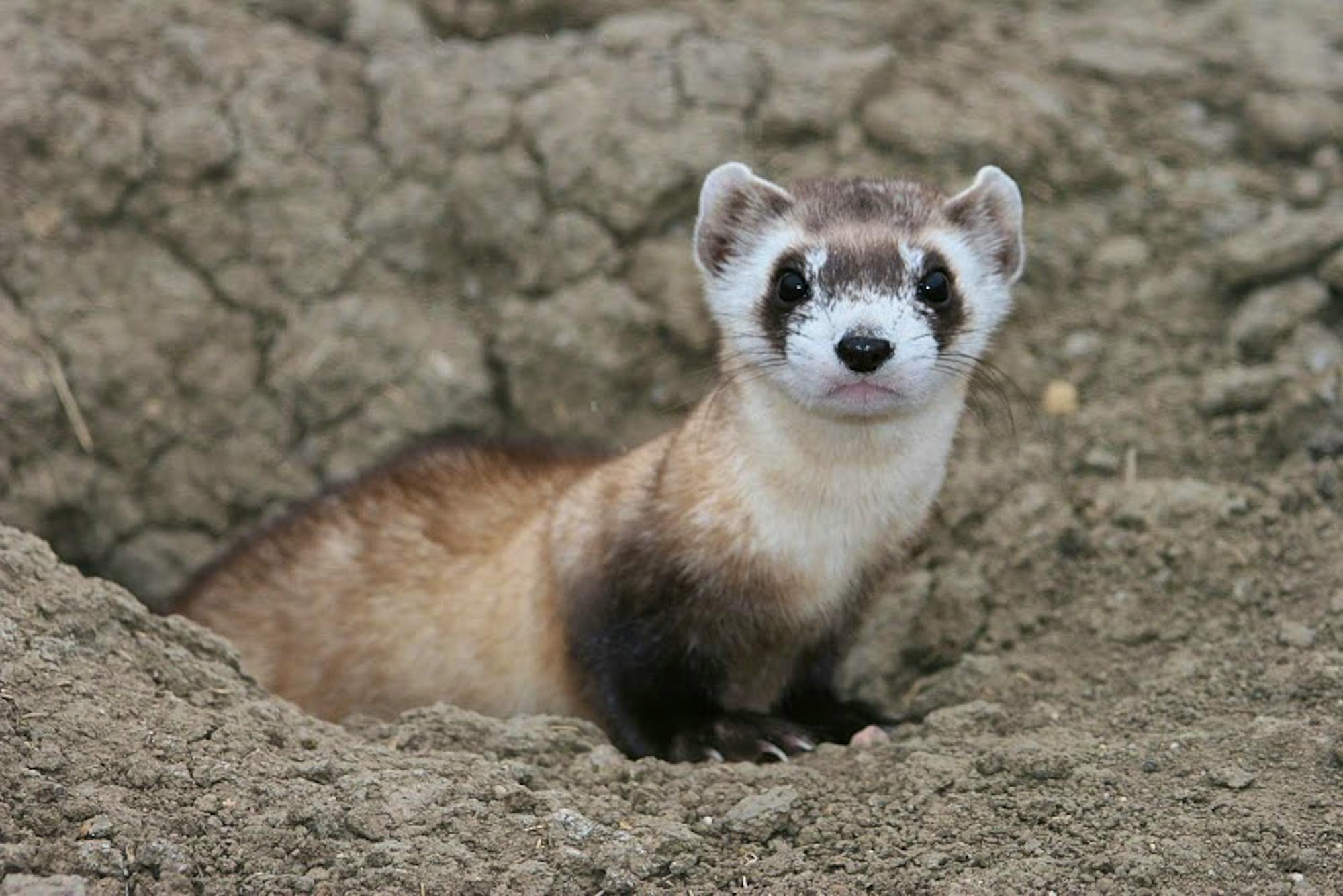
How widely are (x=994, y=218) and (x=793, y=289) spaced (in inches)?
25.1

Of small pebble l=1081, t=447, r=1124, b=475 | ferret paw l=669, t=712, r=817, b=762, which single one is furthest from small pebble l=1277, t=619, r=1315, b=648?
ferret paw l=669, t=712, r=817, b=762

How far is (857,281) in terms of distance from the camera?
140 inches

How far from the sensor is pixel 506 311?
5.37m

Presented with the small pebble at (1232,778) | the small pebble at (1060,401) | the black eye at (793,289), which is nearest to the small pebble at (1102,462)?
the small pebble at (1060,401)

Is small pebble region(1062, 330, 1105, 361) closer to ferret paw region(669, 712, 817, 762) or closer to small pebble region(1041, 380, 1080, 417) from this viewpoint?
small pebble region(1041, 380, 1080, 417)

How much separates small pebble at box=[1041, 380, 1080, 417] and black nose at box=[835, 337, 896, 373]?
1.76 m

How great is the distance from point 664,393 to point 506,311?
1.94 ft

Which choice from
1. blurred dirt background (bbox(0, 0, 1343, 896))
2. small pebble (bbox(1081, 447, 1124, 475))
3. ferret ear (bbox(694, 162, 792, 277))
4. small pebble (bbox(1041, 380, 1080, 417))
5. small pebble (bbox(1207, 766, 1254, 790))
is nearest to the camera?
small pebble (bbox(1207, 766, 1254, 790))

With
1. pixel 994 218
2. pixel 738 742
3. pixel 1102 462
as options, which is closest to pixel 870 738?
pixel 738 742

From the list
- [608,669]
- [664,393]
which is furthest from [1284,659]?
[664,393]

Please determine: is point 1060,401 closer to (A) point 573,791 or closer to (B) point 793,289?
(B) point 793,289

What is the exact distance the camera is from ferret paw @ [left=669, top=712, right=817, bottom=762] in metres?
3.76

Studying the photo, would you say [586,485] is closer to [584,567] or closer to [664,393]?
[584,567]

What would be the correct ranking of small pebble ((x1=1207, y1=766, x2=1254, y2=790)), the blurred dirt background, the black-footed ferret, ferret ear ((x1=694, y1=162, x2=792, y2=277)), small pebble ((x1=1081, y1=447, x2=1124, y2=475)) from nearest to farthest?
small pebble ((x1=1207, y1=766, x2=1254, y2=790))
the black-footed ferret
ferret ear ((x1=694, y1=162, x2=792, y2=277))
the blurred dirt background
small pebble ((x1=1081, y1=447, x2=1124, y2=475))
